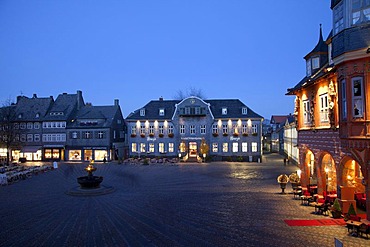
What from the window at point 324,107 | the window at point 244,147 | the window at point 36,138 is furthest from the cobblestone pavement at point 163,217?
the window at point 36,138

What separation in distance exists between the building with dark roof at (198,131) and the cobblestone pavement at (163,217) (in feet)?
75.5

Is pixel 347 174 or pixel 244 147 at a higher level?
pixel 244 147

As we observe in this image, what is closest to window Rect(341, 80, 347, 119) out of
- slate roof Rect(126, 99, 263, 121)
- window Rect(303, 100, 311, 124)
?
window Rect(303, 100, 311, 124)

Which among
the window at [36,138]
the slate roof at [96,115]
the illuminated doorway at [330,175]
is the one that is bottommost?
the illuminated doorway at [330,175]

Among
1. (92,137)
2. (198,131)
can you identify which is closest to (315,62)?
(198,131)

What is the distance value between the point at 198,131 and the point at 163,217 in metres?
34.3

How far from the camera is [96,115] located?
5250 cm

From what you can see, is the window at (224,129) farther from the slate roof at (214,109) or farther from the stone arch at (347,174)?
the stone arch at (347,174)

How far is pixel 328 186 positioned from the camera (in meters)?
20.8

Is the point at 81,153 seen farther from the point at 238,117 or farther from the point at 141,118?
the point at 238,117

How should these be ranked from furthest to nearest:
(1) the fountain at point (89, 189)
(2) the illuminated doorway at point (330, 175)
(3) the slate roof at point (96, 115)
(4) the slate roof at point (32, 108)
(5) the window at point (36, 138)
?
1. (4) the slate roof at point (32, 108)
2. (5) the window at point (36, 138)
3. (3) the slate roof at point (96, 115)
4. (1) the fountain at point (89, 189)
5. (2) the illuminated doorway at point (330, 175)

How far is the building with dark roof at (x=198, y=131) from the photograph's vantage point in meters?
48.5

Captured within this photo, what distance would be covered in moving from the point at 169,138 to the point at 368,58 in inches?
1549

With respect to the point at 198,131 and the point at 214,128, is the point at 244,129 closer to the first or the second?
the point at 214,128
